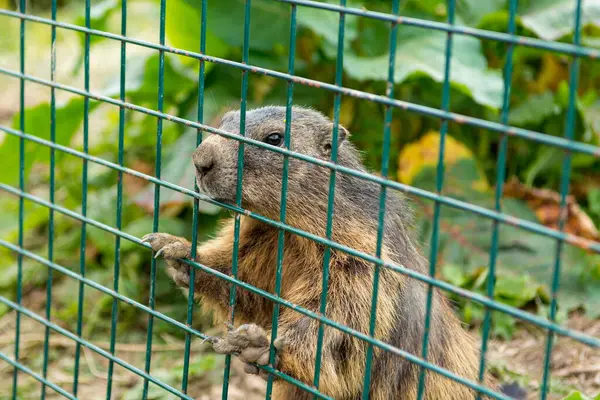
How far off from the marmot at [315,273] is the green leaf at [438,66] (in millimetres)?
1273

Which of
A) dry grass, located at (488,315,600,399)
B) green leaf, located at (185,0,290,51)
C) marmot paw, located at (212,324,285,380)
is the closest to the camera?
marmot paw, located at (212,324,285,380)

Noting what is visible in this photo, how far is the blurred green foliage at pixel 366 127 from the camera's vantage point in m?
4.61

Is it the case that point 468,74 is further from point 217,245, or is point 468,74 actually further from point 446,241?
point 217,245

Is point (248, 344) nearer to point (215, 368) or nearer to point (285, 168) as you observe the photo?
point (285, 168)

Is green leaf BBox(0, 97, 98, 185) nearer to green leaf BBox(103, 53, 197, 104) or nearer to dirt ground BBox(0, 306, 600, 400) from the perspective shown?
green leaf BBox(103, 53, 197, 104)

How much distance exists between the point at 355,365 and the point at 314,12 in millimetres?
2821

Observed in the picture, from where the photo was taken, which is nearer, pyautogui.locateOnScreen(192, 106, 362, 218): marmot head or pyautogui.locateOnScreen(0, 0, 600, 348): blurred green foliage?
pyautogui.locateOnScreen(192, 106, 362, 218): marmot head

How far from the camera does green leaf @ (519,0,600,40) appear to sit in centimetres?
471

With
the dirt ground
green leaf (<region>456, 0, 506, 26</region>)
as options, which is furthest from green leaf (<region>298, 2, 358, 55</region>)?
the dirt ground

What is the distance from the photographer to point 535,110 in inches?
202

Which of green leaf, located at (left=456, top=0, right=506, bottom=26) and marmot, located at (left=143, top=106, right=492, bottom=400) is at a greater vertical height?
green leaf, located at (left=456, top=0, right=506, bottom=26)

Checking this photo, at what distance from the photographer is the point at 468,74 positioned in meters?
4.42

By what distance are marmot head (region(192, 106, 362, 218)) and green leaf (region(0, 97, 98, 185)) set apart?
2.05 metres

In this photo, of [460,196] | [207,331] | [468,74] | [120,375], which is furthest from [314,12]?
[120,375]
